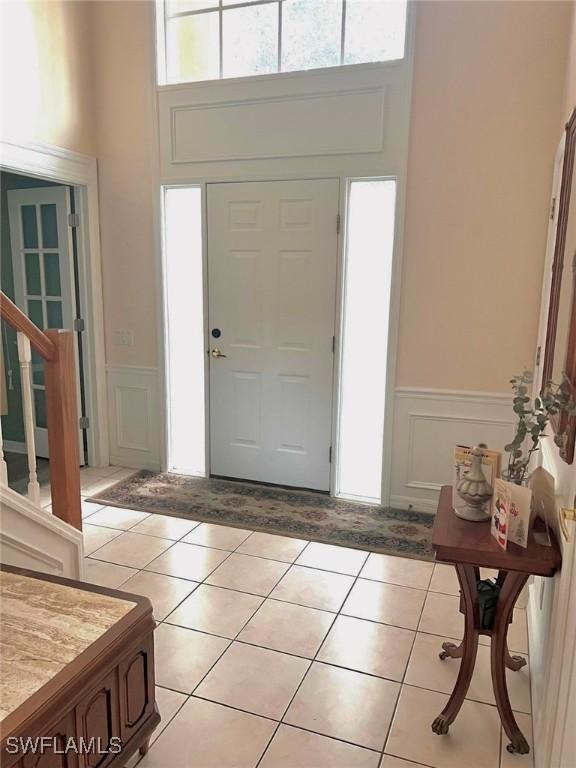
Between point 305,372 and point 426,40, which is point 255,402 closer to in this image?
point 305,372

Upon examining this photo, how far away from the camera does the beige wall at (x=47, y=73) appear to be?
3320mm

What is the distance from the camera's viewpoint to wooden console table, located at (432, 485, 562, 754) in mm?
1665

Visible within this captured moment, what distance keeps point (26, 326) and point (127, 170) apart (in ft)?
7.42

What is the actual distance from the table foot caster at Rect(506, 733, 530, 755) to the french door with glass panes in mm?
3474

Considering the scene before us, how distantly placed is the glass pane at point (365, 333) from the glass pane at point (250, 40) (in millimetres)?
992

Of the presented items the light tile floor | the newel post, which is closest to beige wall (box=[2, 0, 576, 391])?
the light tile floor

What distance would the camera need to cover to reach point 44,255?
423 centimetres

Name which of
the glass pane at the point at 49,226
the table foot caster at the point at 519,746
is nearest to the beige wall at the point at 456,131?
the glass pane at the point at 49,226

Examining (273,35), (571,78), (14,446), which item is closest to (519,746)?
(571,78)

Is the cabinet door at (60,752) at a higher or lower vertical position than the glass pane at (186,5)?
lower

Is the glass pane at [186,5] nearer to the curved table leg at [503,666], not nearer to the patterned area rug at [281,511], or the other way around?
the patterned area rug at [281,511]

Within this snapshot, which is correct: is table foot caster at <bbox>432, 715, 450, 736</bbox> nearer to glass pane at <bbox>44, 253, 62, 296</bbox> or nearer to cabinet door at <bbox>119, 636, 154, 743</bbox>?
cabinet door at <bbox>119, 636, 154, 743</bbox>

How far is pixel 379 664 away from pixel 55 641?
1246 millimetres

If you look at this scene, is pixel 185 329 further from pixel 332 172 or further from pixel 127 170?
pixel 332 172
